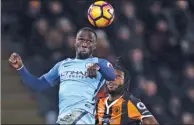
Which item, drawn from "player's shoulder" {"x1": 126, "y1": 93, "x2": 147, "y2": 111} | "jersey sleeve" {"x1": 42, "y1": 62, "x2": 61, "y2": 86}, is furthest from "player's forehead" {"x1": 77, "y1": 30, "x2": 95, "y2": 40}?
"player's shoulder" {"x1": 126, "y1": 93, "x2": 147, "y2": 111}

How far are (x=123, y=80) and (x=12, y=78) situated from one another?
5.48m

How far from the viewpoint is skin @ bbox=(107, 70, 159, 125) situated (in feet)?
30.1

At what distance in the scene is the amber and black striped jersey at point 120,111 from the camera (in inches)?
369

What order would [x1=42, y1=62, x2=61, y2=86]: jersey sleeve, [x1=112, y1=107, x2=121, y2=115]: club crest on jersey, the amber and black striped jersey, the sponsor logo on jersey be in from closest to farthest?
1. the sponsor logo on jersey
2. [x1=42, y1=62, x2=61, y2=86]: jersey sleeve
3. the amber and black striped jersey
4. [x1=112, y1=107, x2=121, y2=115]: club crest on jersey

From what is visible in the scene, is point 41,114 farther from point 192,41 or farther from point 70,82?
point 70,82

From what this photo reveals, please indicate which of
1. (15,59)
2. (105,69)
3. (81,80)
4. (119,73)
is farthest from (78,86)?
(119,73)

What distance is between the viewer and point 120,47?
14.1 meters

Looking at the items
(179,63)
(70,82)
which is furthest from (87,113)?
(179,63)

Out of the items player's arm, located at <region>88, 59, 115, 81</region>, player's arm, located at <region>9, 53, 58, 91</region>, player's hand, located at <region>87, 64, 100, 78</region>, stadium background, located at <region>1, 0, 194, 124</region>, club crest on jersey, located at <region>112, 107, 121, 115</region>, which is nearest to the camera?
player's hand, located at <region>87, 64, 100, 78</region>

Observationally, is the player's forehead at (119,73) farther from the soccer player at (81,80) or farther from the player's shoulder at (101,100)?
the soccer player at (81,80)

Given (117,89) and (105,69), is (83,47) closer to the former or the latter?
(105,69)

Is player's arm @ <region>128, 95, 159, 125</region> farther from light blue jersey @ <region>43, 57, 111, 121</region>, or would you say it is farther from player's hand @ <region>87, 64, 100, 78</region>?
player's hand @ <region>87, 64, 100, 78</region>

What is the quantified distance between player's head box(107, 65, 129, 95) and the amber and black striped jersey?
14 cm

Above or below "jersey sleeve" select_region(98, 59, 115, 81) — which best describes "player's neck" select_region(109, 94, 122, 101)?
below
